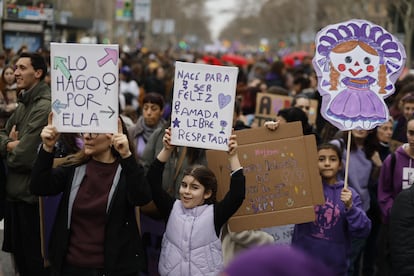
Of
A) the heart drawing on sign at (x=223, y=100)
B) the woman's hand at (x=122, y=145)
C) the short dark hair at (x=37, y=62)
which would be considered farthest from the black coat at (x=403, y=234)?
the short dark hair at (x=37, y=62)

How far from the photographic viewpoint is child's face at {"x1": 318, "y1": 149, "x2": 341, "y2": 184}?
6.30 meters

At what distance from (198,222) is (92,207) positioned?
0.66m

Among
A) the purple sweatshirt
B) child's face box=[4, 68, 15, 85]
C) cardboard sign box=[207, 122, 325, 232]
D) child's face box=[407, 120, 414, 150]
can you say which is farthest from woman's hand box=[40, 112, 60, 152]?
child's face box=[4, 68, 15, 85]

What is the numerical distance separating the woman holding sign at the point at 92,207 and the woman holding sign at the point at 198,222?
27 centimetres

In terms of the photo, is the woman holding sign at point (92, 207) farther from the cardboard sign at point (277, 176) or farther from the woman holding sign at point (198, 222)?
the cardboard sign at point (277, 176)

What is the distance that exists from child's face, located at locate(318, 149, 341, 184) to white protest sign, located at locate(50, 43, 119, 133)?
6.39 ft

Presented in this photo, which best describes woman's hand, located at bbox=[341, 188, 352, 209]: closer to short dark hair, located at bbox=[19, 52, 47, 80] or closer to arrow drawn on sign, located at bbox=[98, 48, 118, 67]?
arrow drawn on sign, located at bbox=[98, 48, 118, 67]

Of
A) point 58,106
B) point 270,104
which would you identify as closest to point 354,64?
point 58,106

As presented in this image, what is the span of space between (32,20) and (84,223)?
567 inches

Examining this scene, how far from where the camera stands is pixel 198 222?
5.24m

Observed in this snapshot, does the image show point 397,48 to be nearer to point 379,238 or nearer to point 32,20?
point 379,238

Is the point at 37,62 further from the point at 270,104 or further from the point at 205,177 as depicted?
the point at 270,104

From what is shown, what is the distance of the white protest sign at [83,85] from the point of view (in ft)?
16.4

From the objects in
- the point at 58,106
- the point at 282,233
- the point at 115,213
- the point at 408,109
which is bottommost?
the point at 282,233
